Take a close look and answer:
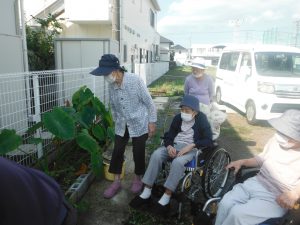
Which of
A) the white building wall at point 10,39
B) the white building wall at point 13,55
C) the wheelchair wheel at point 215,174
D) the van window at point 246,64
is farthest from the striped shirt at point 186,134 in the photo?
the van window at point 246,64

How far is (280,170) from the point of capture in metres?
2.54

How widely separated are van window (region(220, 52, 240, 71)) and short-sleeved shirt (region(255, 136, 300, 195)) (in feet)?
20.3

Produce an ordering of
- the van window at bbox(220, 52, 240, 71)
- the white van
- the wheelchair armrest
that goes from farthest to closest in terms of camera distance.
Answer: the van window at bbox(220, 52, 240, 71), the white van, the wheelchair armrest

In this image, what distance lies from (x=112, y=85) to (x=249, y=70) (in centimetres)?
491

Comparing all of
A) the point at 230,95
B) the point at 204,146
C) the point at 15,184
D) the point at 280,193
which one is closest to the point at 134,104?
the point at 204,146

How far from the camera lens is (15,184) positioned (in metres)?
0.94

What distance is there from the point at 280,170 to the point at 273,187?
6.2 inches

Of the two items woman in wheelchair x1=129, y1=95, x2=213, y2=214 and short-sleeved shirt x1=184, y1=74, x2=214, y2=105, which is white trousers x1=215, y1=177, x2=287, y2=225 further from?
short-sleeved shirt x1=184, y1=74, x2=214, y2=105

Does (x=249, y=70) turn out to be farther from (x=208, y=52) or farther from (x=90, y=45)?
(x=208, y=52)

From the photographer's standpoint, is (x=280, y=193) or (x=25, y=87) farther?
(x=25, y=87)

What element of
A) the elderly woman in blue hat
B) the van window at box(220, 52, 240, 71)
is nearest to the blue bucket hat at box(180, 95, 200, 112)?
the elderly woman in blue hat

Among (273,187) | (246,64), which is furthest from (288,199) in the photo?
(246,64)

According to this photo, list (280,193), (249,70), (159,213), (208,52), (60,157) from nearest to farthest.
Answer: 1. (280,193)
2. (159,213)
3. (60,157)
4. (249,70)
5. (208,52)

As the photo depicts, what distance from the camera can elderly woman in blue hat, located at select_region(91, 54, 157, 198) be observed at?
3247 millimetres
